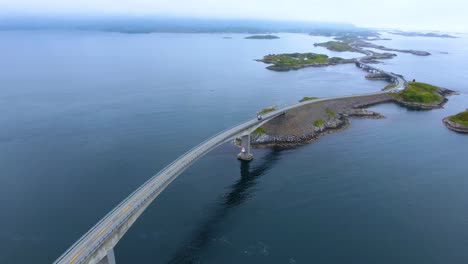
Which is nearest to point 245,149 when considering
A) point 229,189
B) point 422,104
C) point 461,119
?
point 229,189

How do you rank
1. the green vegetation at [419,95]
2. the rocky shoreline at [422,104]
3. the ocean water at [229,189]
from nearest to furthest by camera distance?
the ocean water at [229,189] → the rocky shoreline at [422,104] → the green vegetation at [419,95]

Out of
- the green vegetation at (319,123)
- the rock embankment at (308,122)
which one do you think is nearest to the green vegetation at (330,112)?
the rock embankment at (308,122)

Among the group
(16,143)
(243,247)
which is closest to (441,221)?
(243,247)

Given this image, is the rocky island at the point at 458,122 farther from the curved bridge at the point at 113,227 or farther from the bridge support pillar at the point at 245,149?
the curved bridge at the point at 113,227

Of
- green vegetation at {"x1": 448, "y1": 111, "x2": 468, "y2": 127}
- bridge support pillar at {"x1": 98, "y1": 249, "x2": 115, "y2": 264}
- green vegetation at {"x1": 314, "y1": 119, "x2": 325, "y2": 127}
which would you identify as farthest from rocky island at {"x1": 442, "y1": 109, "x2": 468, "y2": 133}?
bridge support pillar at {"x1": 98, "y1": 249, "x2": 115, "y2": 264}

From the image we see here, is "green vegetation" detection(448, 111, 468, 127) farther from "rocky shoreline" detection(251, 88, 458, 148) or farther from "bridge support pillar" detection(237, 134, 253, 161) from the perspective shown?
"bridge support pillar" detection(237, 134, 253, 161)

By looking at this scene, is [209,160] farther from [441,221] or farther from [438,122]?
[438,122]

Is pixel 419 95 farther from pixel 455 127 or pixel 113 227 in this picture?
pixel 113 227
